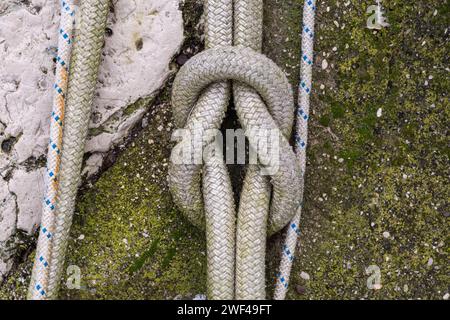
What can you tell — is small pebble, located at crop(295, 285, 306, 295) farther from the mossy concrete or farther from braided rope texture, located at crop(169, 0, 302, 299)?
braided rope texture, located at crop(169, 0, 302, 299)

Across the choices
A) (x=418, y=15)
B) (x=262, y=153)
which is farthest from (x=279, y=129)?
(x=418, y=15)

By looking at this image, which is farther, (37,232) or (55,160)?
(37,232)

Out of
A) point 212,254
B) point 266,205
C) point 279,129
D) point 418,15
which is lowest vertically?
point 212,254

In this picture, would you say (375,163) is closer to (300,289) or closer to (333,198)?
(333,198)

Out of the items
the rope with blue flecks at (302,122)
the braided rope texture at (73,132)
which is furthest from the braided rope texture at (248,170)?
the braided rope texture at (73,132)

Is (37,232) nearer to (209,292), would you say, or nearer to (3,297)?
(3,297)

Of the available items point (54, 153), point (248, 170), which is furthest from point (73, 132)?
point (248, 170)
